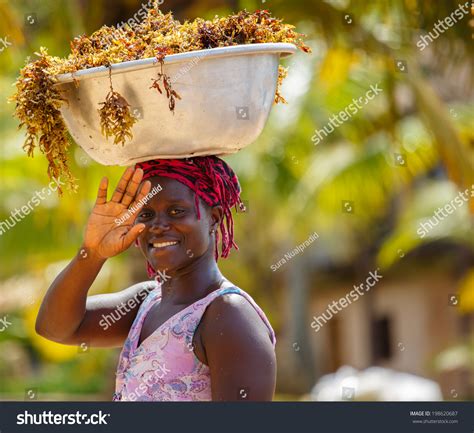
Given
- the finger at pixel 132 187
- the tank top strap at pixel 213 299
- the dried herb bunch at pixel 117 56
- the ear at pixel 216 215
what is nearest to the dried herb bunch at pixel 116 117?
the dried herb bunch at pixel 117 56

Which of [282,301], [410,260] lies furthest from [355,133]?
[282,301]

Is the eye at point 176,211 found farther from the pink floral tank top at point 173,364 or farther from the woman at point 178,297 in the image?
the pink floral tank top at point 173,364

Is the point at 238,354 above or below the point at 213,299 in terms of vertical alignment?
below

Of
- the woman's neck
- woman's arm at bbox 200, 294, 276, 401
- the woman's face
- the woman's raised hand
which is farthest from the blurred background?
woman's arm at bbox 200, 294, 276, 401

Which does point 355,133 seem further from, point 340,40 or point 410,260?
point 410,260

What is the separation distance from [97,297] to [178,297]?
0.41 metres

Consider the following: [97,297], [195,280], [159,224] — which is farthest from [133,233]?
[97,297]

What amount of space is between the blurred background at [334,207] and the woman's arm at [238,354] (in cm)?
167

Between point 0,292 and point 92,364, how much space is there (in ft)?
9.29

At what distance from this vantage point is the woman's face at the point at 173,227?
124 inches

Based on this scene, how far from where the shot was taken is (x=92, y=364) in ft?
45.6

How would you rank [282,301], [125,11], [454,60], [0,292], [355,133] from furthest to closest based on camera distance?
1. [282,301]
2. [0,292]
3. [355,133]
4. [125,11]
5. [454,60]

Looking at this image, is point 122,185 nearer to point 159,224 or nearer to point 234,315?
point 159,224

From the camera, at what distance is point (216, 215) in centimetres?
328
